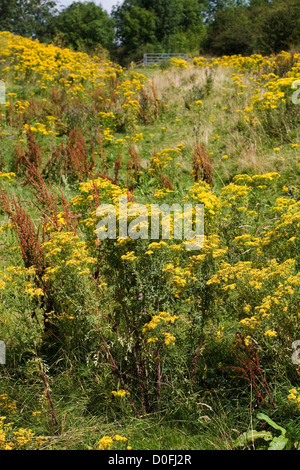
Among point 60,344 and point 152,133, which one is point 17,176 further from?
point 60,344

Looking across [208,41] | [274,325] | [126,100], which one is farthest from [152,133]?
[208,41]

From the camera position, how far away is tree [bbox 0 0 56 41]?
43938 mm

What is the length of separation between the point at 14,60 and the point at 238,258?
34.2 ft

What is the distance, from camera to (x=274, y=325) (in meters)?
2.48

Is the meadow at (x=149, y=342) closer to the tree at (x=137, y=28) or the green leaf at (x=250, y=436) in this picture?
the green leaf at (x=250, y=436)

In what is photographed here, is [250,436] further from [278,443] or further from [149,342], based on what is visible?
[149,342]

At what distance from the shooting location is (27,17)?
4591 cm

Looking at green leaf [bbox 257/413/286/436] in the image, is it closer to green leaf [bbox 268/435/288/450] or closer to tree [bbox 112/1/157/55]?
green leaf [bbox 268/435/288/450]

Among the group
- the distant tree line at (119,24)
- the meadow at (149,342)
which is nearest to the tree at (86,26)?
the distant tree line at (119,24)

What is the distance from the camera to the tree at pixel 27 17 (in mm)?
43938

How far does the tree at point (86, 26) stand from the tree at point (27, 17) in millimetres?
1258

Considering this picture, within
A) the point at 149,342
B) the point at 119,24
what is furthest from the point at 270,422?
the point at 119,24

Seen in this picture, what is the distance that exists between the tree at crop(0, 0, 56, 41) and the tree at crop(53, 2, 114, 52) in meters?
1.26

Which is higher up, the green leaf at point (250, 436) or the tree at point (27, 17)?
the tree at point (27, 17)
